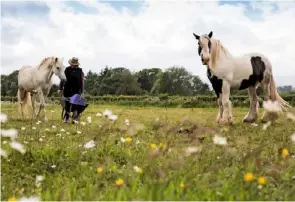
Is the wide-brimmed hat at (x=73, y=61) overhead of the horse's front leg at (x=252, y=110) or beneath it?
overhead

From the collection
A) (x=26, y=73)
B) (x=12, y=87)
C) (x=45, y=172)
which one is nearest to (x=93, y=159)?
(x=45, y=172)

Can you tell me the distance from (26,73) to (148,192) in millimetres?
11739

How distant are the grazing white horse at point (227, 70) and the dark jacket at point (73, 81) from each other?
3710 millimetres

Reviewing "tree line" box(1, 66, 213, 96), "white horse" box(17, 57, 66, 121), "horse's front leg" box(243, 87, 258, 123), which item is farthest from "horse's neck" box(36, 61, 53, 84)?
"tree line" box(1, 66, 213, 96)

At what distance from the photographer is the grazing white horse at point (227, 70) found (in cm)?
1135

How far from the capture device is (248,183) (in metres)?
3.76

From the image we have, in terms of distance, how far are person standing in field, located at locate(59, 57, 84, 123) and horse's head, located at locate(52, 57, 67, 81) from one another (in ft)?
0.41

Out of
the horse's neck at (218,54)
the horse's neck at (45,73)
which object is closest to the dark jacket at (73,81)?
the horse's neck at (45,73)

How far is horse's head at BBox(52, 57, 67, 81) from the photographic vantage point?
501 inches

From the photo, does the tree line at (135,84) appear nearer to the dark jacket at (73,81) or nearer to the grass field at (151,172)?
the dark jacket at (73,81)

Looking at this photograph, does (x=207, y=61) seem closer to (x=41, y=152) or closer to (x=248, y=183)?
(x=41, y=152)

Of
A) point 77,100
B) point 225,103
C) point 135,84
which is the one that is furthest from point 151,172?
point 135,84

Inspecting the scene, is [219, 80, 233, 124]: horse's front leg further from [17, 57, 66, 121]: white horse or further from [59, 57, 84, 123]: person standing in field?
[17, 57, 66, 121]: white horse

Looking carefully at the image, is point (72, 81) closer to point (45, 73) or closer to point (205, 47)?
point (45, 73)
